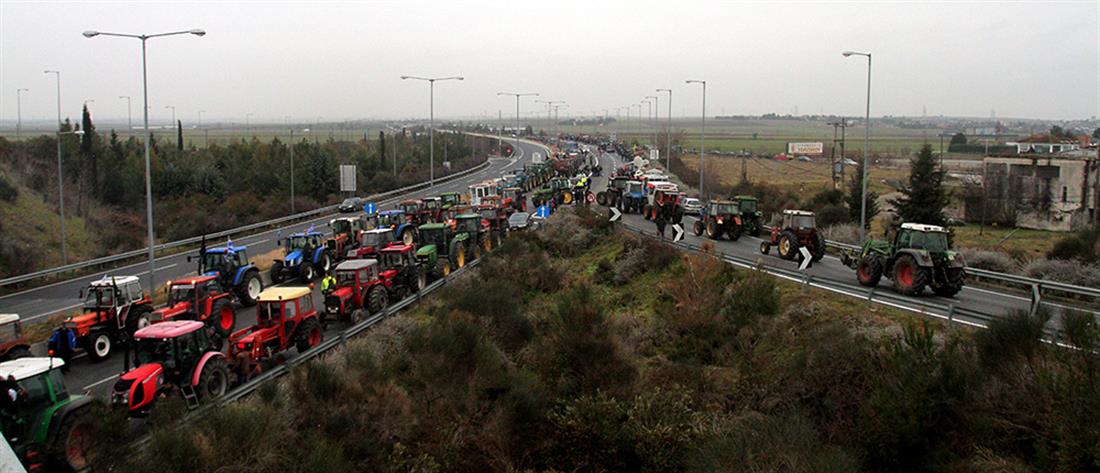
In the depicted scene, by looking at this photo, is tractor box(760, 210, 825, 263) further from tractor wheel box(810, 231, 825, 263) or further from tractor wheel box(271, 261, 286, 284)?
tractor wheel box(271, 261, 286, 284)

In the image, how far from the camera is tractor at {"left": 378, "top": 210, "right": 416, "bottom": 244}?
34294 mm

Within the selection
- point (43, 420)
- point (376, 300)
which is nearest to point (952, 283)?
point (376, 300)

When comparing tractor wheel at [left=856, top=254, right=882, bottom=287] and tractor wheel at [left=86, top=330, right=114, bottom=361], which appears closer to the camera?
tractor wheel at [left=86, top=330, right=114, bottom=361]

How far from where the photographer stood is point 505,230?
39656mm

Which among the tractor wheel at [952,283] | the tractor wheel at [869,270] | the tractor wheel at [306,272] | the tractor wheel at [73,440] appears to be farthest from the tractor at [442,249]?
the tractor wheel at [73,440]

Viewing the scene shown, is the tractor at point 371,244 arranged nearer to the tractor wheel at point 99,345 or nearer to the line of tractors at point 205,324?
the line of tractors at point 205,324

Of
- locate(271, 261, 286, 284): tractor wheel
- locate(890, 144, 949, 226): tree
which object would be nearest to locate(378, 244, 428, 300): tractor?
locate(271, 261, 286, 284): tractor wheel

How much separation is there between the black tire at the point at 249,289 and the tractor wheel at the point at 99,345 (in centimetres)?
628

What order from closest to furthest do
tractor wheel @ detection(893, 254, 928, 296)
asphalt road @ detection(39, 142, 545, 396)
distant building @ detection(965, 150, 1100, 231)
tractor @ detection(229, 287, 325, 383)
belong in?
tractor @ detection(229, 287, 325, 383)
asphalt road @ detection(39, 142, 545, 396)
tractor wheel @ detection(893, 254, 928, 296)
distant building @ detection(965, 150, 1100, 231)

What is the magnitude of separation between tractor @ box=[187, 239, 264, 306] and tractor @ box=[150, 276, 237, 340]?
4.68 meters

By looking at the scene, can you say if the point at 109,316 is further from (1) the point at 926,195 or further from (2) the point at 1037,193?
(2) the point at 1037,193

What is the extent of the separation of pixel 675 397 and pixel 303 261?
19.9m

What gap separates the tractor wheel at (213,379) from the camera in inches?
581

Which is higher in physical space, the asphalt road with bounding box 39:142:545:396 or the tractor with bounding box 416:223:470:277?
the tractor with bounding box 416:223:470:277
